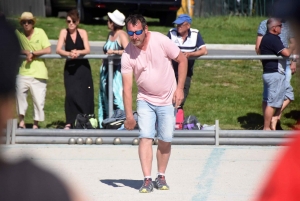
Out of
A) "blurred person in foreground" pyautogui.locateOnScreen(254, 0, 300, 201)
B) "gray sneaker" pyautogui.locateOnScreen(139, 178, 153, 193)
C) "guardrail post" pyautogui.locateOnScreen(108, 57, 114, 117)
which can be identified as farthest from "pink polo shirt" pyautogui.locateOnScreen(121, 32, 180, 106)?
"blurred person in foreground" pyautogui.locateOnScreen(254, 0, 300, 201)

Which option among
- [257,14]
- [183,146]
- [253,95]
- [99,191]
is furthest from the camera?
[257,14]

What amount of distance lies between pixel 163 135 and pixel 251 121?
12.9 ft

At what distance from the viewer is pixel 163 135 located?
7.05 metres

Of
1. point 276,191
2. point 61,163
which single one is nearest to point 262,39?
point 61,163

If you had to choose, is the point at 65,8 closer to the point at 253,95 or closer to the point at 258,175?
the point at 253,95

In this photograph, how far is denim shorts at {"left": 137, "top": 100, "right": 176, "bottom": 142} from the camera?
6.93 metres

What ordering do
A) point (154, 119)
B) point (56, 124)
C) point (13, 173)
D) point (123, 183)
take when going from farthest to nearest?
point (56, 124) < point (123, 183) < point (154, 119) < point (13, 173)

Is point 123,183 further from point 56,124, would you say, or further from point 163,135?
point 56,124

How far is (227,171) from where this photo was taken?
7.86 meters

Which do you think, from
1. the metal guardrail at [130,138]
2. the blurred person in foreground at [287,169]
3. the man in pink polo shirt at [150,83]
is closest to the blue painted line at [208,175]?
the metal guardrail at [130,138]

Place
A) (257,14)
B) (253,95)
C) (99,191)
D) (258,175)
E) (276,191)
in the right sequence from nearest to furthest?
(276,191)
(99,191)
(258,175)
(253,95)
(257,14)

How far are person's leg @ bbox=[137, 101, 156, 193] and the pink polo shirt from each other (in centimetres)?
10

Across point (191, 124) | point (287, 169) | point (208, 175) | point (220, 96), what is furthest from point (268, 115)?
point (287, 169)

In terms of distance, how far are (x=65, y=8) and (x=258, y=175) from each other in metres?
18.3
